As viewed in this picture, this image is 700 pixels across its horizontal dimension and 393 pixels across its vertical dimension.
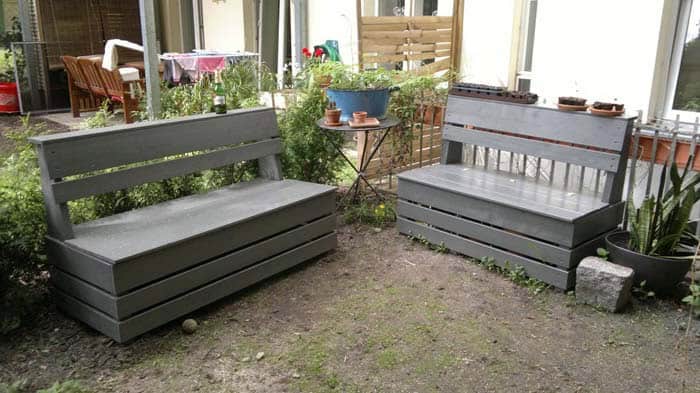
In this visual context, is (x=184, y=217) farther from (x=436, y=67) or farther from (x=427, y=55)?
(x=436, y=67)

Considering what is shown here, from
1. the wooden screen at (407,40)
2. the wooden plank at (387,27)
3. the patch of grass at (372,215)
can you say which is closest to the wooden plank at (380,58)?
the wooden screen at (407,40)

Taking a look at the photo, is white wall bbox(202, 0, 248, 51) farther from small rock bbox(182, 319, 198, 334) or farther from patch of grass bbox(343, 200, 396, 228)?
small rock bbox(182, 319, 198, 334)

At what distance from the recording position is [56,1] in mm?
10258

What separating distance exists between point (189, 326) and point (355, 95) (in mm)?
2175

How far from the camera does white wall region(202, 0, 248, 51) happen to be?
33.0 feet

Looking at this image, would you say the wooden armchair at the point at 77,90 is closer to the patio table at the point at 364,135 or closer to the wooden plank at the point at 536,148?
the patio table at the point at 364,135

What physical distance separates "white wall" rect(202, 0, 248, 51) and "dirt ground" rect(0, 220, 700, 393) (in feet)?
24.2

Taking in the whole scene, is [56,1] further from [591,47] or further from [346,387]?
[346,387]

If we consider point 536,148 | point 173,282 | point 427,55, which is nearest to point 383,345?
point 173,282

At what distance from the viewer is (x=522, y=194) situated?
383cm

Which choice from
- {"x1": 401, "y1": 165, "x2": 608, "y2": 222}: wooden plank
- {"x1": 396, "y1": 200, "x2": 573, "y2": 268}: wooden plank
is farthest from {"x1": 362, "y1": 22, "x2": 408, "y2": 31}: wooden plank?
{"x1": 396, "y1": 200, "x2": 573, "y2": 268}: wooden plank

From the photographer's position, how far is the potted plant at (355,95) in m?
4.48

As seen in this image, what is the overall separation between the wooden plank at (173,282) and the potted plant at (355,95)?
1.21 metres

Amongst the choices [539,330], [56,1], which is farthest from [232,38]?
[539,330]
